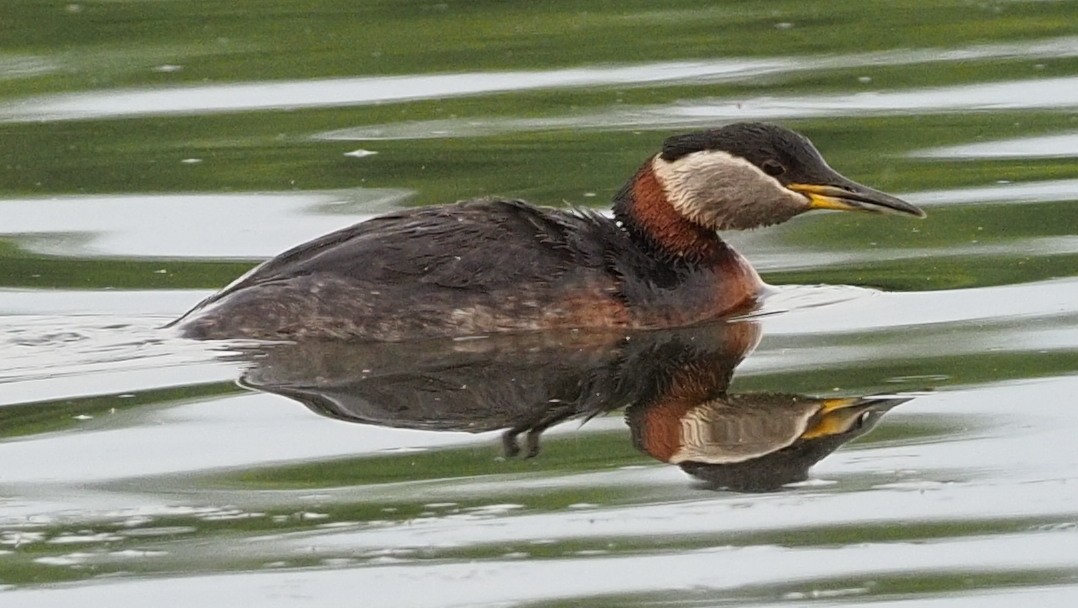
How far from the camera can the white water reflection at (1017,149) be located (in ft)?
40.7

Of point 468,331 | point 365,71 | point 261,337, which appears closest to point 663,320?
point 468,331

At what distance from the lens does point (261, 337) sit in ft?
30.8

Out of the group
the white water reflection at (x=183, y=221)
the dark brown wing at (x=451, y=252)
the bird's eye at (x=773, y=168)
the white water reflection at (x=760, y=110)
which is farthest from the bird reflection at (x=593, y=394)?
the white water reflection at (x=760, y=110)

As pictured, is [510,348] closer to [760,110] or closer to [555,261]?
[555,261]

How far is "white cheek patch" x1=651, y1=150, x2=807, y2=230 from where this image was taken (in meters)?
10.2

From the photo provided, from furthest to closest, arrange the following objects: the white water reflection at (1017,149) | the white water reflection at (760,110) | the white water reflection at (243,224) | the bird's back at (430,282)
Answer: the white water reflection at (760,110)
the white water reflection at (1017,149)
the white water reflection at (243,224)
the bird's back at (430,282)

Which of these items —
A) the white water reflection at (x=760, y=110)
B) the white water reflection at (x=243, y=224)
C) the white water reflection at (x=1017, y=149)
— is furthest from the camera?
the white water reflection at (x=760, y=110)

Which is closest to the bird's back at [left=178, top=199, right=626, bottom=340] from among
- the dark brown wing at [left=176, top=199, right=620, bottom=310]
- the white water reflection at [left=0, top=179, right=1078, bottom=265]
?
the dark brown wing at [left=176, top=199, right=620, bottom=310]

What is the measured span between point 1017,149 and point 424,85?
399cm

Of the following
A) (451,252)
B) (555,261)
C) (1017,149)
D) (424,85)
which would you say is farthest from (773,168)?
(424,85)

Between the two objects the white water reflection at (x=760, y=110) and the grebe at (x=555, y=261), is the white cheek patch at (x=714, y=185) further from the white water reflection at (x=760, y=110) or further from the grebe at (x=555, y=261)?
the white water reflection at (x=760, y=110)

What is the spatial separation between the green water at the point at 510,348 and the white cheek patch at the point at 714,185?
0.41 metres

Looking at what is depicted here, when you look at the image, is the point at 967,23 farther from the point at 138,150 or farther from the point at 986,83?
the point at 138,150

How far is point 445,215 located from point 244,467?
2.55 metres
